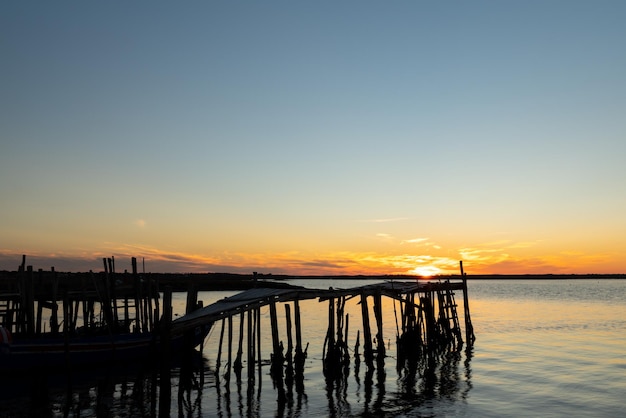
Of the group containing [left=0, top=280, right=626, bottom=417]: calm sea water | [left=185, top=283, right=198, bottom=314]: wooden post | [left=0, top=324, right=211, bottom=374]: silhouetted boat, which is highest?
[left=185, top=283, right=198, bottom=314]: wooden post

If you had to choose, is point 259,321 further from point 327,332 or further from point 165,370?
point 165,370

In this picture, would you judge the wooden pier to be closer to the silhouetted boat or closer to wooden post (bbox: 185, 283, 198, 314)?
wooden post (bbox: 185, 283, 198, 314)

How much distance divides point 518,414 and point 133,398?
13.7 meters

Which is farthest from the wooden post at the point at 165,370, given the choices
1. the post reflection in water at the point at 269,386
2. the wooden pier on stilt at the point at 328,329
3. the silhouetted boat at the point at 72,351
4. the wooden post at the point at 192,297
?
the wooden post at the point at 192,297

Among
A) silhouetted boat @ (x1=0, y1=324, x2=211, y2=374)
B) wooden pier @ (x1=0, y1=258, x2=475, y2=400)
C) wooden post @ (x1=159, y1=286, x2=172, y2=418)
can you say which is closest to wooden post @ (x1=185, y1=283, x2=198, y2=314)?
wooden pier @ (x1=0, y1=258, x2=475, y2=400)

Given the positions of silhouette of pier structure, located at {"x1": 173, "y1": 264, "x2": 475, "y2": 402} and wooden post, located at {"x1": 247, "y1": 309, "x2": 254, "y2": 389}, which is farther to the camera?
wooden post, located at {"x1": 247, "y1": 309, "x2": 254, "y2": 389}

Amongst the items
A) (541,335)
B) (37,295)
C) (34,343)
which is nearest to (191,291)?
(34,343)

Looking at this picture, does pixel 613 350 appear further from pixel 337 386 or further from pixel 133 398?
pixel 133 398

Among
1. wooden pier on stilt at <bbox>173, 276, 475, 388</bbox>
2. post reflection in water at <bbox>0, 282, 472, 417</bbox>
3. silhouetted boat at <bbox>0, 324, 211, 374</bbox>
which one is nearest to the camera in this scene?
post reflection in water at <bbox>0, 282, 472, 417</bbox>

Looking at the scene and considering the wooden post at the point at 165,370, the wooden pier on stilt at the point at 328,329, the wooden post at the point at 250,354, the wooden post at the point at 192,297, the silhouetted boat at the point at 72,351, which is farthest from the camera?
the wooden post at the point at 192,297

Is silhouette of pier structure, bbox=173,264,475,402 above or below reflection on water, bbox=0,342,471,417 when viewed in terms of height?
above

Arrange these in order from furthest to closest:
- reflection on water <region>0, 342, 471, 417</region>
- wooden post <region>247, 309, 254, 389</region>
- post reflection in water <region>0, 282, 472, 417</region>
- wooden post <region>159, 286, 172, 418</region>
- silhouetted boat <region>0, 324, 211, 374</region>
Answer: silhouetted boat <region>0, 324, 211, 374</region> → wooden post <region>247, 309, 254, 389</region> → post reflection in water <region>0, 282, 472, 417</region> → reflection on water <region>0, 342, 471, 417</region> → wooden post <region>159, 286, 172, 418</region>

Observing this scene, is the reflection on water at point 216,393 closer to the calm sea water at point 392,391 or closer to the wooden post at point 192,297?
the calm sea water at point 392,391

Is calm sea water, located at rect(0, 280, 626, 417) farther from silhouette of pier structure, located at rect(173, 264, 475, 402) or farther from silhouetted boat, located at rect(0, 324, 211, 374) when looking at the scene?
silhouetted boat, located at rect(0, 324, 211, 374)
